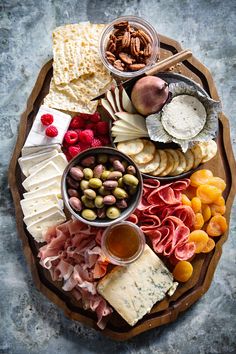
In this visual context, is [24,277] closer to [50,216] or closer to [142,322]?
[50,216]

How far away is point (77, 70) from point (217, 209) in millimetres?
1026

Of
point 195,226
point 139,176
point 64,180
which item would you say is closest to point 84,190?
point 64,180

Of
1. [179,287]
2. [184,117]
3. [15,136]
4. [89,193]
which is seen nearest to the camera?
[89,193]

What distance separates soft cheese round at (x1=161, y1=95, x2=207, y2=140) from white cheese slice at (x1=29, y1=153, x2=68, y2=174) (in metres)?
0.54

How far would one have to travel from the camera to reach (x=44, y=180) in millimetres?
2635

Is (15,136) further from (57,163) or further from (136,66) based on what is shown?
(136,66)

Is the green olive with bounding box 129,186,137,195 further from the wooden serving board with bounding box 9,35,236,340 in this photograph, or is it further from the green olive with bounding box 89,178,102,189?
the wooden serving board with bounding box 9,35,236,340

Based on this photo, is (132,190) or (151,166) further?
(151,166)

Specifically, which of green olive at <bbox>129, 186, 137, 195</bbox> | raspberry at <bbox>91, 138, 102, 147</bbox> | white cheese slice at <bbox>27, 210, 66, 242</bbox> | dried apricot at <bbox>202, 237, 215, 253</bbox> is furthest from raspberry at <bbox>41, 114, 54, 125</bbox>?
dried apricot at <bbox>202, 237, 215, 253</bbox>

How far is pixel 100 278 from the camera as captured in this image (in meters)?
2.59

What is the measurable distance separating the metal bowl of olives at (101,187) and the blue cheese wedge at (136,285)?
0.29 meters

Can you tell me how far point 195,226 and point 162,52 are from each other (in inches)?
37.1

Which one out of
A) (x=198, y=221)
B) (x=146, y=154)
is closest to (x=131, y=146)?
(x=146, y=154)

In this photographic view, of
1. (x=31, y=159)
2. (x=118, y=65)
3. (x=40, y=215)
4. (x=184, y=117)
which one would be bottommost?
(x=40, y=215)
